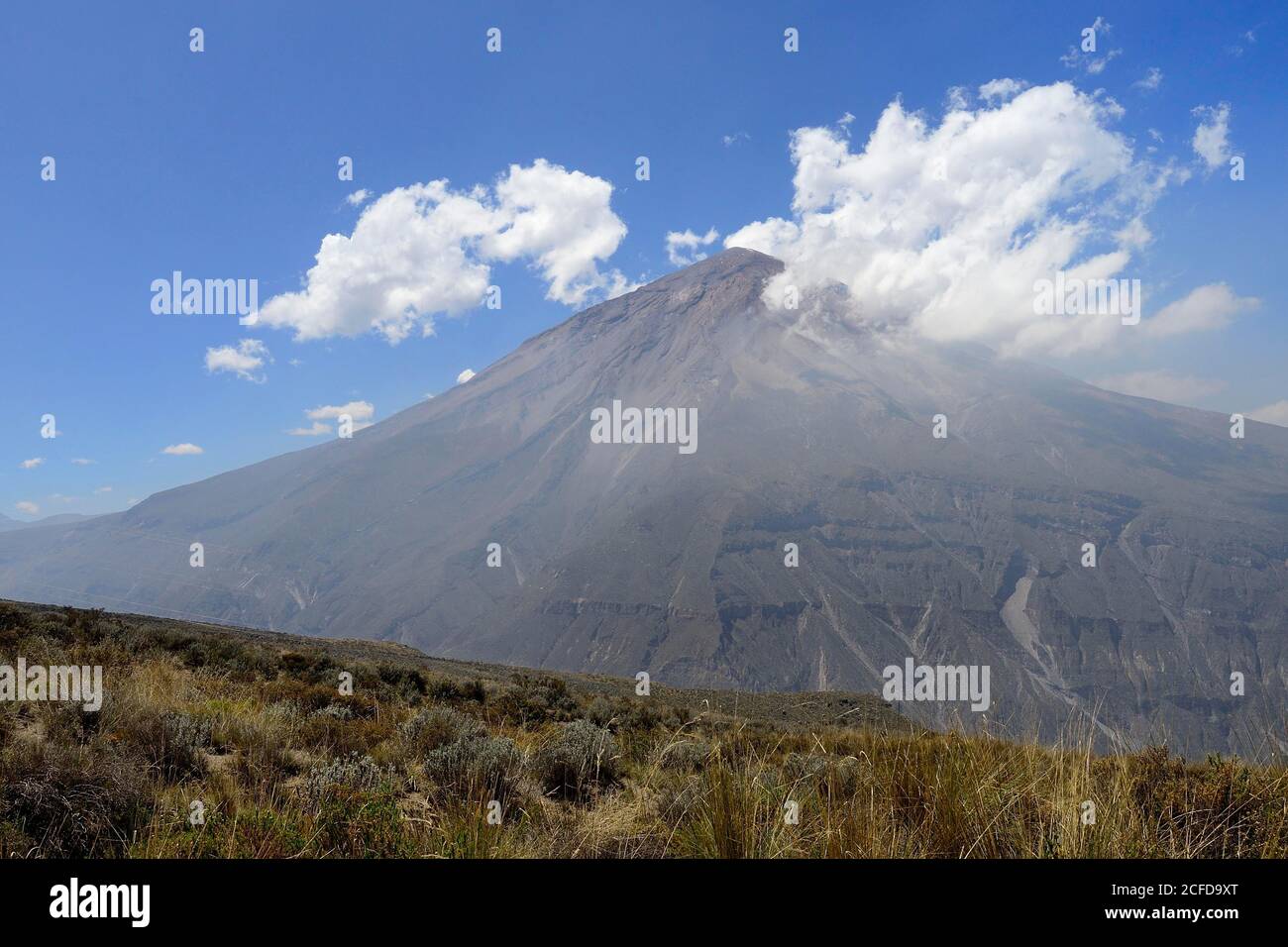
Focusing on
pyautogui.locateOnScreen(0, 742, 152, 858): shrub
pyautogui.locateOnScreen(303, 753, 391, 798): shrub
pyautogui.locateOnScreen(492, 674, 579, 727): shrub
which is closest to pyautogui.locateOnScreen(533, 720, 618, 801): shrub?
pyautogui.locateOnScreen(303, 753, 391, 798): shrub

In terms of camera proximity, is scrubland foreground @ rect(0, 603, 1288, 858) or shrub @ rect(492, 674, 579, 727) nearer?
scrubland foreground @ rect(0, 603, 1288, 858)

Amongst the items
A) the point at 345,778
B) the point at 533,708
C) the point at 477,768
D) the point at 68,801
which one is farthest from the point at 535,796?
the point at 533,708

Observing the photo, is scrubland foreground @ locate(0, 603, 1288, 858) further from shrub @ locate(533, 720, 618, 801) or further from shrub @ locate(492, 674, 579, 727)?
shrub @ locate(492, 674, 579, 727)

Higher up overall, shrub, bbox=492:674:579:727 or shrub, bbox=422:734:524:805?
shrub, bbox=422:734:524:805

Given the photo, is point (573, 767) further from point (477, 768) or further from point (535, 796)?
point (477, 768)

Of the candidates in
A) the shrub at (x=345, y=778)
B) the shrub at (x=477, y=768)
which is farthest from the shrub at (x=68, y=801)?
the shrub at (x=477, y=768)

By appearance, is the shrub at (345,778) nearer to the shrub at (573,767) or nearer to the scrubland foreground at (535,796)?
the scrubland foreground at (535,796)
